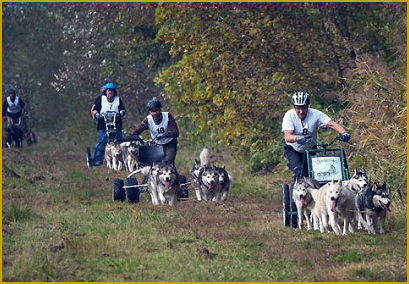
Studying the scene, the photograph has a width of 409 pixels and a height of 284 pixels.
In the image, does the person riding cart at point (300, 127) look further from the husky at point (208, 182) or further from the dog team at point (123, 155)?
the dog team at point (123, 155)

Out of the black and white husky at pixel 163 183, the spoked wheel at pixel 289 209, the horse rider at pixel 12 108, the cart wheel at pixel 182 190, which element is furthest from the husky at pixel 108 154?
the spoked wheel at pixel 289 209

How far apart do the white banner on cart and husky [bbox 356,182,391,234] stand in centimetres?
46

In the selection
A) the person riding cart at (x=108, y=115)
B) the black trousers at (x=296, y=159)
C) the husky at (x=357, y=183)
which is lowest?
the husky at (x=357, y=183)

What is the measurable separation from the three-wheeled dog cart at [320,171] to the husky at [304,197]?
0.35ft

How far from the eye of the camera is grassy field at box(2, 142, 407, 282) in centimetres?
956

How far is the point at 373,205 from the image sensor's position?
12867 millimetres

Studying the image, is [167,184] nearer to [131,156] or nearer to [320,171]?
[320,171]

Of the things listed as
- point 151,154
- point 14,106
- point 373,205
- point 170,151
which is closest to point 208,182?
point 170,151

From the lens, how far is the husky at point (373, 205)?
1281 centimetres

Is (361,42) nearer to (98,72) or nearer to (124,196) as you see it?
(124,196)

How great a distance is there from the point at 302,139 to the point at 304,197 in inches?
29.2

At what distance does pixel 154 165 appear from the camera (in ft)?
53.8

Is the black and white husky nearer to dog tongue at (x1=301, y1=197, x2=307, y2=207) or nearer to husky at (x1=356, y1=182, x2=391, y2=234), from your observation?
dog tongue at (x1=301, y1=197, x2=307, y2=207)

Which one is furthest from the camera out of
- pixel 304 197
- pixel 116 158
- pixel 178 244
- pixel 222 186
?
pixel 116 158
